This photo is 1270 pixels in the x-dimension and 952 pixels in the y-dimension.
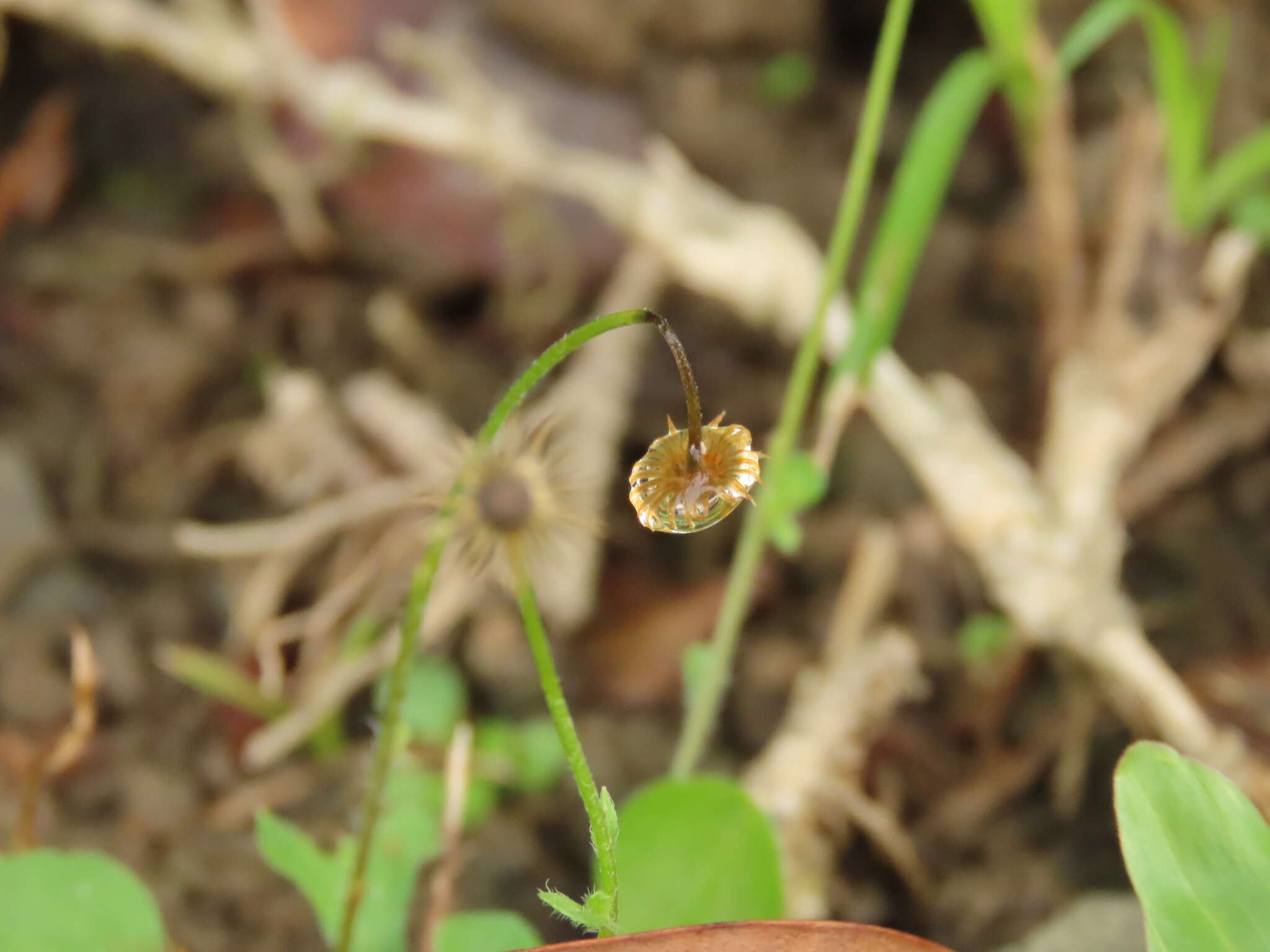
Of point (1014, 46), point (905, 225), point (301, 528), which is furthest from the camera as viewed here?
point (301, 528)

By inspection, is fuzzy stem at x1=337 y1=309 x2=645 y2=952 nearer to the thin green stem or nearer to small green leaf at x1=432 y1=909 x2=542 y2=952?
small green leaf at x1=432 y1=909 x2=542 y2=952

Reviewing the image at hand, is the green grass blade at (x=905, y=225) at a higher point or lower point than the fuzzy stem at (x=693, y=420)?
higher

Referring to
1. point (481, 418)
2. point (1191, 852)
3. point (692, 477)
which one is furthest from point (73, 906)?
point (481, 418)

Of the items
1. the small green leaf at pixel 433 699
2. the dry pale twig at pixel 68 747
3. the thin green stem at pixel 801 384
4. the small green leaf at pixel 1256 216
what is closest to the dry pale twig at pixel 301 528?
the small green leaf at pixel 433 699

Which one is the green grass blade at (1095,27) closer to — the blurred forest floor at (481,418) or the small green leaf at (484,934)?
the blurred forest floor at (481,418)

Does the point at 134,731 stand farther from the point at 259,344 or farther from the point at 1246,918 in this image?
the point at 1246,918

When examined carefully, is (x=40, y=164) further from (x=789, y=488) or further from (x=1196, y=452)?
(x=1196, y=452)

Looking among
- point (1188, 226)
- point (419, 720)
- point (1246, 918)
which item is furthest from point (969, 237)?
point (1246, 918)
